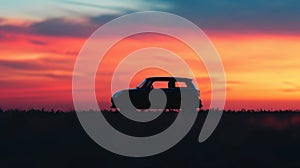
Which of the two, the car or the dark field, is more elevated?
the car

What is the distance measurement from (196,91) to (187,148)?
11.3m

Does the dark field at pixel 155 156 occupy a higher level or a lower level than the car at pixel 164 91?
lower

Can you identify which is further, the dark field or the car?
the car

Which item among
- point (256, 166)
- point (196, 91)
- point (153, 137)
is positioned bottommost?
point (256, 166)

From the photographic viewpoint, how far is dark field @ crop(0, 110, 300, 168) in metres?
16.7

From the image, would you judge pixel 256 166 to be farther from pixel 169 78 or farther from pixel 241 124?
pixel 169 78

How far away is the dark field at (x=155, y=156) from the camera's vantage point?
16734 mm

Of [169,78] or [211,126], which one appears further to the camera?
[169,78]

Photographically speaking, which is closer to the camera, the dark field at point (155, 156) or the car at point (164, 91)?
the dark field at point (155, 156)

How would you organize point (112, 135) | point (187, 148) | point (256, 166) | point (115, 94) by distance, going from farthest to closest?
point (115, 94) < point (112, 135) < point (187, 148) < point (256, 166)

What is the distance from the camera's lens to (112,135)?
19.5 meters

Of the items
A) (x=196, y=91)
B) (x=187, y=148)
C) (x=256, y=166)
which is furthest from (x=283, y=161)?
(x=196, y=91)

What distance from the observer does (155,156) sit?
57.0 feet

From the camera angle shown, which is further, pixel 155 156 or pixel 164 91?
pixel 164 91
